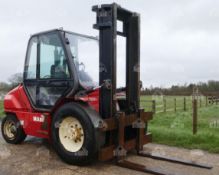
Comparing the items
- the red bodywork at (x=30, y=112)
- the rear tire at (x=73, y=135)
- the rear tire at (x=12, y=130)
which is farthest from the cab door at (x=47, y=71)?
the rear tire at (x=12, y=130)

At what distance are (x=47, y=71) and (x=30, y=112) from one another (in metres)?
0.97

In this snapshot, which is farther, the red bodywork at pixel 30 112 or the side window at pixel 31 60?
the side window at pixel 31 60

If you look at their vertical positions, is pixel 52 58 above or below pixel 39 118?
above

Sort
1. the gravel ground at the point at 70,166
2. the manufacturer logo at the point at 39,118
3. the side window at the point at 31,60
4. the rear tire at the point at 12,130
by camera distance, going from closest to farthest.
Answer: the gravel ground at the point at 70,166
the manufacturer logo at the point at 39,118
the side window at the point at 31,60
the rear tire at the point at 12,130

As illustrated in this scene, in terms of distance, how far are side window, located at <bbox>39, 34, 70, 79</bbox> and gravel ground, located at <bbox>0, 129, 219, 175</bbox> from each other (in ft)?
5.04

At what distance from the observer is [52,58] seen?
19.7 feet

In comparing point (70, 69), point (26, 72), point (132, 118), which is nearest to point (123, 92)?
point (132, 118)

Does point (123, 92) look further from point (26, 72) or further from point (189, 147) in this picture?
point (26, 72)

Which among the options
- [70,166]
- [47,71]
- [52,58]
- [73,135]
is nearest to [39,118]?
[47,71]

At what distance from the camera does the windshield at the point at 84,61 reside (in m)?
5.73

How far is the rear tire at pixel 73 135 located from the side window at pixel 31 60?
4.49 ft

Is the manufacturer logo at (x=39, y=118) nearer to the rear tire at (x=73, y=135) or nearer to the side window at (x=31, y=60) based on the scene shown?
the rear tire at (x=73, y=135)

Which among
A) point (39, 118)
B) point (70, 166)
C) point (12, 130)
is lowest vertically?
point (70, 166)

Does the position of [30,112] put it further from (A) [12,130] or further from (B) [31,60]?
(B) [31,60]
